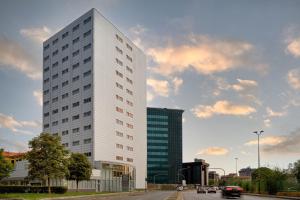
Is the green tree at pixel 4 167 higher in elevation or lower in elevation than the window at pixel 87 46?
lower

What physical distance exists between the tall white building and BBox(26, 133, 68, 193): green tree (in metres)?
51.1

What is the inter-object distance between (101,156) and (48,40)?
5166 centimetres

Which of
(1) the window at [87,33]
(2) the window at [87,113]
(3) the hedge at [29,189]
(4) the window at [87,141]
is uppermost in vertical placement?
(1) the window at [87,33]

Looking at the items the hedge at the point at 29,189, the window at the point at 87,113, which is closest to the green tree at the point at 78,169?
the hedge at the point at 29,189

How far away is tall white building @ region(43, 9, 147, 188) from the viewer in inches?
4722

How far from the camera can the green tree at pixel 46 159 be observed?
62.1 meters

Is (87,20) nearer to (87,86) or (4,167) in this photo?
(87,86)

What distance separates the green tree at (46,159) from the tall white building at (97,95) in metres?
51.1

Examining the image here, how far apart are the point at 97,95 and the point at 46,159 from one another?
2291 inches

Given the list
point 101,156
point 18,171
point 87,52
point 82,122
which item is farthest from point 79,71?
point 18,171

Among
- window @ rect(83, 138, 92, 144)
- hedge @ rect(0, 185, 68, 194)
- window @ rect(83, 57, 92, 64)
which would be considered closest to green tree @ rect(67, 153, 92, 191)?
hedge @ rect(0, 185, 68, 194)

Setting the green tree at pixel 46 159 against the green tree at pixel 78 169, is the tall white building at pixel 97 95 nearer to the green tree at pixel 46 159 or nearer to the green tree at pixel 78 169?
the green tree at pixel 78 169

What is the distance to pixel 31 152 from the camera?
63.1 m

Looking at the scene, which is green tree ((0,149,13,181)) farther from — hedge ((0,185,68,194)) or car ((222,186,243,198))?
car ((222,186,243,198))
